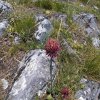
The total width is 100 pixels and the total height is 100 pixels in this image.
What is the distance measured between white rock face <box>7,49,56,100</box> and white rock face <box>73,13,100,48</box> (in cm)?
181

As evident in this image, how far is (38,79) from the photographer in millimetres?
4852

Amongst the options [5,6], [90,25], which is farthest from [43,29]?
[90,25]

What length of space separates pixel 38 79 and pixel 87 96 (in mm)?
875

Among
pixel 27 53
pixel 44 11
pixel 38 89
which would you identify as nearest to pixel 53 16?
pixel 44 11

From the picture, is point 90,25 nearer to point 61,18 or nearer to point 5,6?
point 61,18

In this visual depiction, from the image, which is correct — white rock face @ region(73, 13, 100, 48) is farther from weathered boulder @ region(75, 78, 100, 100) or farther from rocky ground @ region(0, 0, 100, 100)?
weathered boulder @ region(75, 78, 100, 100)

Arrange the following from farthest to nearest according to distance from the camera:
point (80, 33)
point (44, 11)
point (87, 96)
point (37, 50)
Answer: point (44, 11)
point (80, 33)
point (37, 50)
point (87, 96)

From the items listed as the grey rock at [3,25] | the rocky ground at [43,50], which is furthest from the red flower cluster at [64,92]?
the grey rock at [3,25]

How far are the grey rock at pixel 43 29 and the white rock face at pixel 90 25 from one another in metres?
0.92

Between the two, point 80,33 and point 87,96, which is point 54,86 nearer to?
point 87,96

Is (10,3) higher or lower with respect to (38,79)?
lower

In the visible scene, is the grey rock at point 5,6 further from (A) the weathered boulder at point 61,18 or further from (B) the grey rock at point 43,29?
(A) the weathered boulder at point 61,18

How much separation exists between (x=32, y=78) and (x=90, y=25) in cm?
294

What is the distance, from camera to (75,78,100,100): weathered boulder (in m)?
5.01
